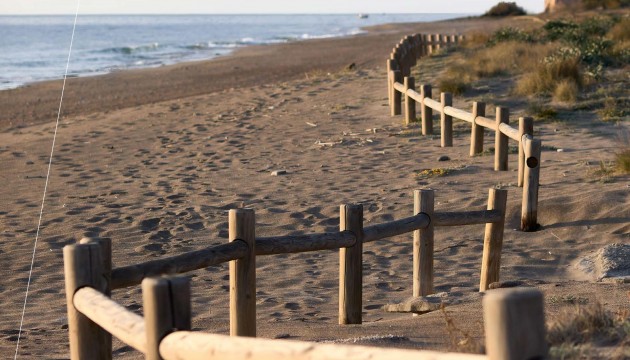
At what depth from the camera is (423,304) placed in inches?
258

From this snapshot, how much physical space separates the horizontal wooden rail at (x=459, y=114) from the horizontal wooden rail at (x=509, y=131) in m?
1.11

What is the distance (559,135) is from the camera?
44.2 ft

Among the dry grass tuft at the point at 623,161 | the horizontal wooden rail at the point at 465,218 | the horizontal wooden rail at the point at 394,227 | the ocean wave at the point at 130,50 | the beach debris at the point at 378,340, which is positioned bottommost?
the ocean wave at the point at 130,50

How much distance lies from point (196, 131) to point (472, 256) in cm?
861

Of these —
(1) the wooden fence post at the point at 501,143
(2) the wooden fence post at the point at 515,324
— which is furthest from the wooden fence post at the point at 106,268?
(1) the wooden fence post at the point at 501,143

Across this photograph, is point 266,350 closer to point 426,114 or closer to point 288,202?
point 288,202

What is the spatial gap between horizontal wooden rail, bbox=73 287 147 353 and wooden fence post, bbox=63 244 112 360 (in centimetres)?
5

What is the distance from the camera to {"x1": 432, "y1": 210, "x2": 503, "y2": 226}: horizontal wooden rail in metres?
6.92

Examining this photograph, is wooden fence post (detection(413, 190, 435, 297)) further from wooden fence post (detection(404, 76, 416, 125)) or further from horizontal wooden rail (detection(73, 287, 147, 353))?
wooden fence post (detection(404, 76, 416, 125))

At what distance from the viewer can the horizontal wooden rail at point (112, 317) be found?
11.9 ft

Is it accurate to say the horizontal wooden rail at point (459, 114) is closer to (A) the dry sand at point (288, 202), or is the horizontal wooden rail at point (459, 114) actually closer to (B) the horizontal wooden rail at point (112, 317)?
(A) the dry sand at point (288, 202)

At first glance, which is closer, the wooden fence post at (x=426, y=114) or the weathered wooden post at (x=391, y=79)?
the wooden fence post at (x=426, y=114)

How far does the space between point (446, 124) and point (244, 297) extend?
8.28 metres

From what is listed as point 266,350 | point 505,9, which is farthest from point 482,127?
point 505,9
